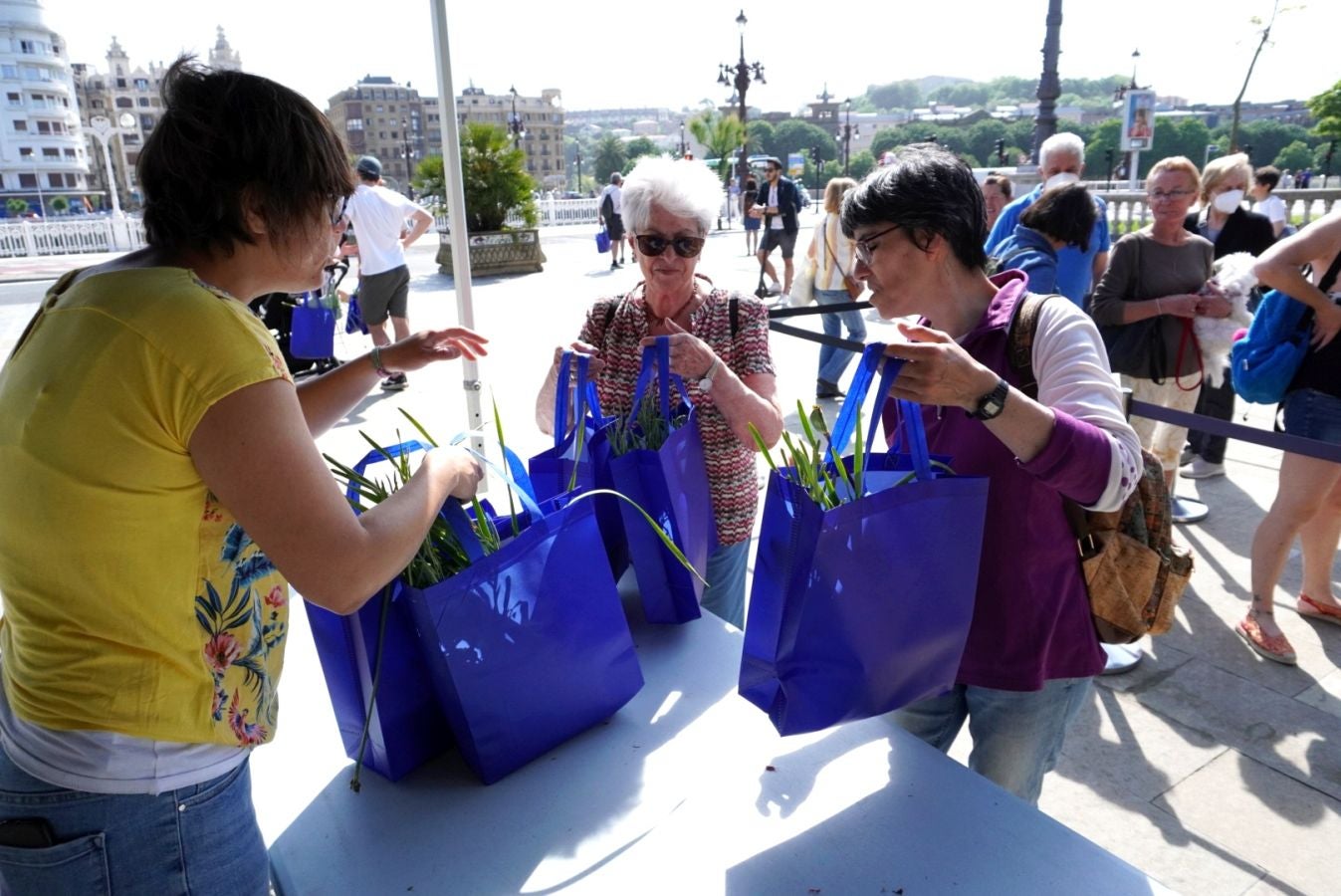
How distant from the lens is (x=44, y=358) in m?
0.93

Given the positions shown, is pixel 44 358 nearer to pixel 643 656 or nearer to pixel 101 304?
pixel 101 304

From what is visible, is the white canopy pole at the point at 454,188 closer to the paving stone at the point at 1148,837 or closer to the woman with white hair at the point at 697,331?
the woman with white hair at the point at 697,331

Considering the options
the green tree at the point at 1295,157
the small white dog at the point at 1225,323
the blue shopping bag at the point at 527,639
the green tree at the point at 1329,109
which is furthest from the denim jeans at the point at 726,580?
the green tree at the point at 1295,157

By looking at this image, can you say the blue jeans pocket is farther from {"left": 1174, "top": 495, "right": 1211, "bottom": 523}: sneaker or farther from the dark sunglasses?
{"left": 1174, "top": 495, "right": 1211, "bottom": 523}: sneaker

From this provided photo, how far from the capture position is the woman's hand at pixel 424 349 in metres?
1.54

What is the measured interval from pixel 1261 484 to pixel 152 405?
5.90 meters

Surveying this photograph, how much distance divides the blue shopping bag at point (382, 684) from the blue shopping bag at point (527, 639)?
0.04m

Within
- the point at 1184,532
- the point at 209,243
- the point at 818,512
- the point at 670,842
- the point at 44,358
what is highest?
the point at 209,243

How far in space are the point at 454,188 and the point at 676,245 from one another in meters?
1.51

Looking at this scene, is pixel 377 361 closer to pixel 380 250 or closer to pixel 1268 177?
pixel 380 250

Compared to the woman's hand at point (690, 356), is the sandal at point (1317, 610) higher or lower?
lower

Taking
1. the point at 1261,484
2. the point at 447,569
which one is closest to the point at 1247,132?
the point at 1261,484

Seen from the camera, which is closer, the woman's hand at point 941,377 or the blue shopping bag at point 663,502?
the woman's hand at point 941,377

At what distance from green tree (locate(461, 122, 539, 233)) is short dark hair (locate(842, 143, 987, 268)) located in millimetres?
15031
